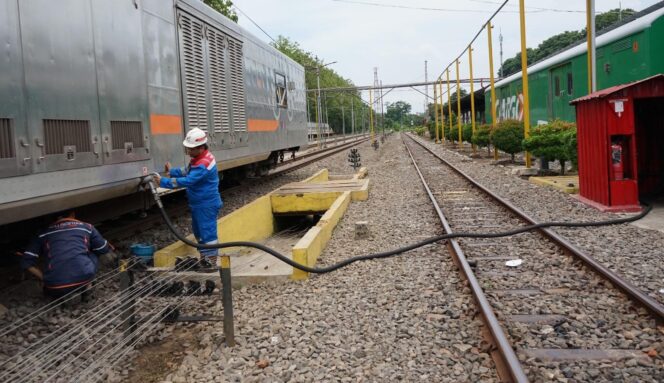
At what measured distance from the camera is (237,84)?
34.9 ft

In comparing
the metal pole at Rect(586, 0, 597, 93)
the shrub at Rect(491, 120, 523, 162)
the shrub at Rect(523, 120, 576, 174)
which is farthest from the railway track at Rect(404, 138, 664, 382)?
the shrub at Rect(491, 120, 523, 162)

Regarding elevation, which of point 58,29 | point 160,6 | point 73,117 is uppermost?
point 160,6

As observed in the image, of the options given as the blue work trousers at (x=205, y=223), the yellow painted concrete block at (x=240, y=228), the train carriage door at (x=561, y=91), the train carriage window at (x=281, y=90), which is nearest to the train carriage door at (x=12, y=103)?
the blue work trousers at (x=205, y=223)

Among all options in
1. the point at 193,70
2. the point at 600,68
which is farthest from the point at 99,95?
the point at 600,68

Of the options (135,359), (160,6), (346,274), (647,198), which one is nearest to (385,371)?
(135,359)

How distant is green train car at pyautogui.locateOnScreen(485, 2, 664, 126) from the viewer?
39.3ft

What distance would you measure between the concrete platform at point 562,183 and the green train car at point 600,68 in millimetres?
2400

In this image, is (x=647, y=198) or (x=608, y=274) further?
(x=647, y=198)

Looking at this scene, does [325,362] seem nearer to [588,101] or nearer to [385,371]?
[385,371]

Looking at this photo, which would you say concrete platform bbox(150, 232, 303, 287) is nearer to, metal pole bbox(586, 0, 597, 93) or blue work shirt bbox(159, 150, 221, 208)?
blue work shirt bbox(159, 150, 221, 208)

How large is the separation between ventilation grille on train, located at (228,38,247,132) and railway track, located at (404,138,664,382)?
15.3 feet

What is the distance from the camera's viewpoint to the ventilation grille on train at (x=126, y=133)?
18.9 ft

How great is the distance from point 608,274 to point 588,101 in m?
5.44

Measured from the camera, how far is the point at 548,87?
65.0ft
